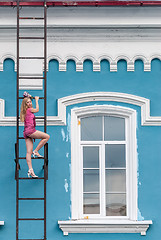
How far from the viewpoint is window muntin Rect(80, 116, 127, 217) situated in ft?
32.8

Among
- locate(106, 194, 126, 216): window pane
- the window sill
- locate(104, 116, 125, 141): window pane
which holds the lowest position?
the window sill

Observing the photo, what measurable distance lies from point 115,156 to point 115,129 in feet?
1.47

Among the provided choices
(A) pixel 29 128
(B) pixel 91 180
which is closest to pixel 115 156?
(B) pixel 91 180

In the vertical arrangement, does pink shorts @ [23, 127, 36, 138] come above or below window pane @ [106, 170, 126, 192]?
above

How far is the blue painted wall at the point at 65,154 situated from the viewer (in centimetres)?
977

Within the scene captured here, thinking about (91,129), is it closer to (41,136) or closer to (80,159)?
(80,159)

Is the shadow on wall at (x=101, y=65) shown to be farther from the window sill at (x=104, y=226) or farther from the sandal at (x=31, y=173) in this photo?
the window sill at (x=104, y=226)

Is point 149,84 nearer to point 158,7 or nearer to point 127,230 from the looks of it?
point 158,7

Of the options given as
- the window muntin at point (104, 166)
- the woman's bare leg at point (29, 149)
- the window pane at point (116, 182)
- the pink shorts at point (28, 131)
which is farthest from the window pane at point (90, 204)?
the pink shorts at point (28, 131)

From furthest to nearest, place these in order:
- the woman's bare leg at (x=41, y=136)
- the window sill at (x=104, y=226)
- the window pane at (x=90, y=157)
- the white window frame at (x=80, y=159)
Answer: the window pane at (x=90, y=157), the white window frame at (x=80, y=159), the window sill at (x=104, y=226), the woman's bare leg at (x=41, y=136)

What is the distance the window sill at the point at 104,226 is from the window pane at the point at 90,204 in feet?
1.08

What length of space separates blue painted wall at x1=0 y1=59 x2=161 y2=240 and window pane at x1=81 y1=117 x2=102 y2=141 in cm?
31

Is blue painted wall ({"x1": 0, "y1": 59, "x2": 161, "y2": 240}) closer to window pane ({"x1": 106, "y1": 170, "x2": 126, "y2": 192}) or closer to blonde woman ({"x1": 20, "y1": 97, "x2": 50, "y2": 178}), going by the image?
window pane ({"x1": 106, "y1": 170, "x2": 126, "y2": 192})

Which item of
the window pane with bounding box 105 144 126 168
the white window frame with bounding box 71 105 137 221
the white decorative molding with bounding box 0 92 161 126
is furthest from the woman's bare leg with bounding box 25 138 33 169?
the window pane with bounding box 105 144 126 168
